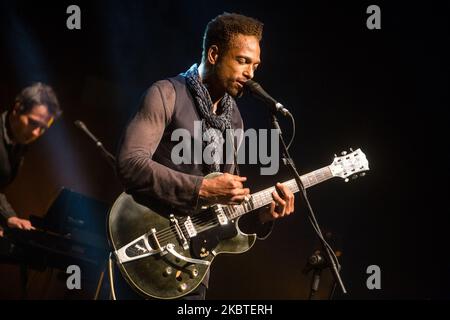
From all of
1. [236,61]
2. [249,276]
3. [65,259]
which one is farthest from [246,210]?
[249,276]

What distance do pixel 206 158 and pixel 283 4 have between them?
125 inches

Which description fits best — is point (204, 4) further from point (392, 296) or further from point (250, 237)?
point (392, 296)

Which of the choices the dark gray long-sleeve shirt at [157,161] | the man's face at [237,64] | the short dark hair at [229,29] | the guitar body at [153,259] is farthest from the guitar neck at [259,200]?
the short dark hair at [229,29]

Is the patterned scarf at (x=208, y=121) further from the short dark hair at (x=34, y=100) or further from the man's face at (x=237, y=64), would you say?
the short dark hair at (x=34, y=100)

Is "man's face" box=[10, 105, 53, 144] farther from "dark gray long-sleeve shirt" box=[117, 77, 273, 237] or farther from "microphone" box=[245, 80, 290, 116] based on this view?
"microphone" box=[245, 80, 290, 116]

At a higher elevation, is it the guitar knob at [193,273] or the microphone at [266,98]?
the microphone at [266,98]

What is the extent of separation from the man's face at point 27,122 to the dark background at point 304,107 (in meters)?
1.35

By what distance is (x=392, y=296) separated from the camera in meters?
4.93

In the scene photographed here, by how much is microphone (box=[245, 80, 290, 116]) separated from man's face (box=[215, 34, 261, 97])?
0.11 meters

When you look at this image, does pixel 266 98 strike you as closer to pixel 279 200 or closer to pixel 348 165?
pixel 279 200

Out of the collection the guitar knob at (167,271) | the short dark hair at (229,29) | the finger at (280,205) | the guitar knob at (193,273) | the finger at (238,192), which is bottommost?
the guitar knob at (193,273)

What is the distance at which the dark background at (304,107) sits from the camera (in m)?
4.77

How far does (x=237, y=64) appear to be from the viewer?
8.27ft

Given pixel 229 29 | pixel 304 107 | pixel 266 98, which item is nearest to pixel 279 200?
pixel 266 98
